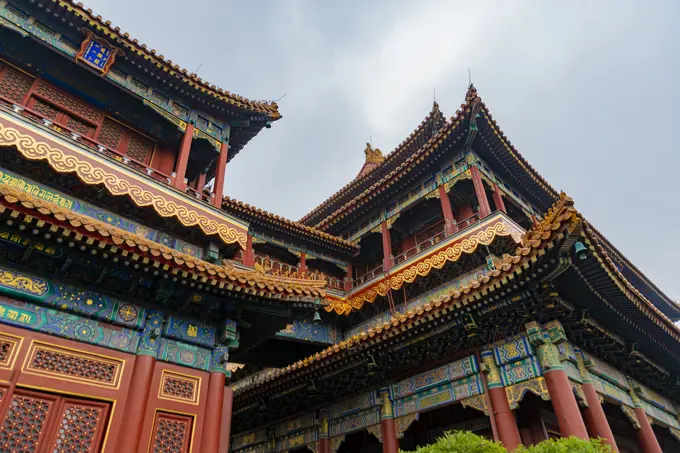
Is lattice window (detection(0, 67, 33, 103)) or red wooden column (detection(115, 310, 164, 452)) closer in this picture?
red wooden column (detection(115, 310, 164, 452))

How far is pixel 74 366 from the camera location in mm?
6465

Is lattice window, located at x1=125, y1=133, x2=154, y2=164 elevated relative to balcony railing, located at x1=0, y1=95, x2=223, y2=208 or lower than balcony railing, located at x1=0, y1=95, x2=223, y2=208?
elevated

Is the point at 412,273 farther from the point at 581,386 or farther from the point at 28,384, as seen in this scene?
the point at 28,384

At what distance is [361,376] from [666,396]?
891cm

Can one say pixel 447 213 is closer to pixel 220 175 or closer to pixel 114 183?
pixel 220 175

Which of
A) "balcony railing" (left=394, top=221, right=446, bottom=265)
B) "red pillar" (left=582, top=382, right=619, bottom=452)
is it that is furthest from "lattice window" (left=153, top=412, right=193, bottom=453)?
"balcony railing" (left=394, top=221, right=446, bottom=265)

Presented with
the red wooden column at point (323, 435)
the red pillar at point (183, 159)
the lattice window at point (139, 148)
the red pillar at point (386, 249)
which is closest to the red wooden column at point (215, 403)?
the red pillar at point (183, 159)

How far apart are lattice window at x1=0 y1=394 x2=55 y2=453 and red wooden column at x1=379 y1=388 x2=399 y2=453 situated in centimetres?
672

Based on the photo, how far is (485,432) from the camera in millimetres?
10070

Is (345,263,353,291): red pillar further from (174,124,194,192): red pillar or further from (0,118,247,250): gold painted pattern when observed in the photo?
(174,124,194,192): red pillar

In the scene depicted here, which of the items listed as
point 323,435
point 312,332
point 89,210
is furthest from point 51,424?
point 312,332

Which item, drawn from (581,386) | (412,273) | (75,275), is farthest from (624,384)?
(75,275)

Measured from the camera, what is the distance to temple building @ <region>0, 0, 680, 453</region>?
6.42 meters

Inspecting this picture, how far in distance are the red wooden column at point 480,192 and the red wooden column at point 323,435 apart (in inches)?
284
